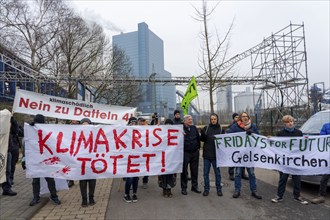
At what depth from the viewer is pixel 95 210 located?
5910mm

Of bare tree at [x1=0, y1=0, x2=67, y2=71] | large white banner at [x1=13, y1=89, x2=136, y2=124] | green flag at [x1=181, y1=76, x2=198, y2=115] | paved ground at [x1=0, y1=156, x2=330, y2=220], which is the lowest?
paved ground at [x1=0, y1=156, x2=330, y2=220]

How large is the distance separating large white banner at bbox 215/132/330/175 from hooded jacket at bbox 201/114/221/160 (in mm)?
143

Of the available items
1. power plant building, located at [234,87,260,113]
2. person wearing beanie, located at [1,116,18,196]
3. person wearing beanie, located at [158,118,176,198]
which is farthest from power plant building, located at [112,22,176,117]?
person wearing beanie, located at [158,118,176,198]

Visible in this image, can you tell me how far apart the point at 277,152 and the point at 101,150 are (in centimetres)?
400

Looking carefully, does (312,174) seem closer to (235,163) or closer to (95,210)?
(235,163)

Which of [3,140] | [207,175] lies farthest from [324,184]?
[3,140]

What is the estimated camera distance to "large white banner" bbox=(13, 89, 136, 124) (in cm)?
816

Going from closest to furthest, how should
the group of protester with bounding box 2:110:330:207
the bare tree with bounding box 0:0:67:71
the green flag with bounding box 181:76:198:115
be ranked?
the group of protester with bounding box 2:110:330:207
the green flag with bounding box 181:76:198:115
the bare tree with bounding box 0:0:67:71

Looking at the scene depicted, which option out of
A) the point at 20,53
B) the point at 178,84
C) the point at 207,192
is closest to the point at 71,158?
the point at 207,192

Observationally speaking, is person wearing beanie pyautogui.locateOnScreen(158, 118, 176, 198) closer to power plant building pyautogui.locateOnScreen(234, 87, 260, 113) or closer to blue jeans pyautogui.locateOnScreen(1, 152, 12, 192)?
blue jeans pyautogui.locateOnScreen(1, 152, 12, 192)

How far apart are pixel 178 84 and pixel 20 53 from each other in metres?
16.8

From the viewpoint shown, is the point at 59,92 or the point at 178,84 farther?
the point at 59,92

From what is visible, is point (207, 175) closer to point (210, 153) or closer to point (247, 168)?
point (210, 153)

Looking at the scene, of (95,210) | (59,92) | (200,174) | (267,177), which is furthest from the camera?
(59,92)
